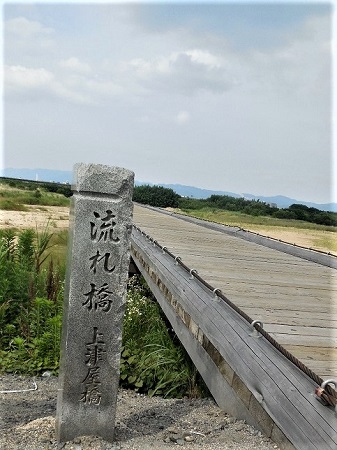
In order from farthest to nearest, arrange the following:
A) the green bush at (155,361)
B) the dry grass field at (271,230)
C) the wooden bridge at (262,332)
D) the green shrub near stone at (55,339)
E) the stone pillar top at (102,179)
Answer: the dry grass field at (271,230) < the green shrub near stone at (55,339) < the green bush at (155,361) < the stone pillar top at (102,179) < the wooden bridge at (262,332)

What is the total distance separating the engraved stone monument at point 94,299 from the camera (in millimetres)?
3260

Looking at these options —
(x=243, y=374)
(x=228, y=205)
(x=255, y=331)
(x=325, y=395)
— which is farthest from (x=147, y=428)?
(x=228, y=205)

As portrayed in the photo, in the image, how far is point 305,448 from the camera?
244 cm

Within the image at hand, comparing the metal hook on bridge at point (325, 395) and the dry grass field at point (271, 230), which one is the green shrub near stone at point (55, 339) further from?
the dry grass field at point (271, 230)

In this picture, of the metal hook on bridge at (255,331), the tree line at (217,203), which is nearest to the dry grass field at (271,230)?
the tree line at (217,203)

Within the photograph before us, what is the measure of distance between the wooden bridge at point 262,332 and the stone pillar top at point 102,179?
4.53 ft

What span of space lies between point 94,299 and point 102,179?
2.60 ft

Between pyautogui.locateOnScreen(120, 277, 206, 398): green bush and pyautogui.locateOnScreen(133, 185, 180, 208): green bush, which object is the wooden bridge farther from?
pyautogui.locateOnScreen(133, 185, 180, 208): green bush

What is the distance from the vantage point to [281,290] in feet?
18.6

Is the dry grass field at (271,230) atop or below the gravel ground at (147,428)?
atop

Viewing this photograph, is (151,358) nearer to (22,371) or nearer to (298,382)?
(22,371)

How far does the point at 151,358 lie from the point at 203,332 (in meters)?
1.83

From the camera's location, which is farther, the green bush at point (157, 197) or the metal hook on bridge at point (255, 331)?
the green bush at point (157, 197)

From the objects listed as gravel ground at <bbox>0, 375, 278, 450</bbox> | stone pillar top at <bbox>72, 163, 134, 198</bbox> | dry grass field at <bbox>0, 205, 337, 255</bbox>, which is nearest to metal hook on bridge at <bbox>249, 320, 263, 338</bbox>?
gravel ground at <bbox>0, 375, 278, 450</bbox>
